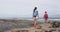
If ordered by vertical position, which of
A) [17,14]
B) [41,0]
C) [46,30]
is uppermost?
[41,0]

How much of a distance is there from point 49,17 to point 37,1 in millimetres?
439

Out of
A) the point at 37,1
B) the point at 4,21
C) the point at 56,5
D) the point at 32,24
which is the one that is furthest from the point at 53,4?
the point at 4,21

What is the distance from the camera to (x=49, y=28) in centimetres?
445

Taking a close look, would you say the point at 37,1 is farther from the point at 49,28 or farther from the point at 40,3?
the point at 49,28

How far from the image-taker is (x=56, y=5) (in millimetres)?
4645

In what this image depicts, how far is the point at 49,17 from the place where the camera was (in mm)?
4574

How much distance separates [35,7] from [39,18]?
0.26 m

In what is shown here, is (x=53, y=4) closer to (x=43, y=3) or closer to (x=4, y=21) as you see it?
(x=43, y=3)

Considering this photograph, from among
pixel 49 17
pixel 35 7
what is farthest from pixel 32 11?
pixel 49 17

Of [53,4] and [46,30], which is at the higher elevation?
[53,4]

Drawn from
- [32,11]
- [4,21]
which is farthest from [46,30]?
[4,21]

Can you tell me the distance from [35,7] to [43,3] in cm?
20

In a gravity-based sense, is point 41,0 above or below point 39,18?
above

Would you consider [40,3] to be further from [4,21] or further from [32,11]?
[4,21]
